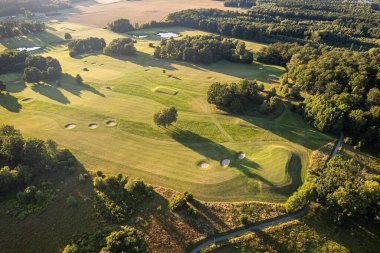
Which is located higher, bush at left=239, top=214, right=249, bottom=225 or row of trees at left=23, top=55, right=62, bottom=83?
row of trees at left=23, top=55, right=62, bottom=83

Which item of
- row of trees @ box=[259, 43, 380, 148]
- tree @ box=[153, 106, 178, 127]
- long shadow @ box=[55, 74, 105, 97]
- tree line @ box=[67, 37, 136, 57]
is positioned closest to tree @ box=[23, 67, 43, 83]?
long shadow @ box=[55, 74, 105, 97]

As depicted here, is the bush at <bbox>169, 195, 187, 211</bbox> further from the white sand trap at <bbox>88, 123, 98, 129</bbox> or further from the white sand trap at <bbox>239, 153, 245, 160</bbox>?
the white sand trap at <bbox>88, 123, 98, 129</bbox>

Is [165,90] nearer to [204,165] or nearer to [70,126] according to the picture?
[70,126]

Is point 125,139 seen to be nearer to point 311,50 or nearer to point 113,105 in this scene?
point 113,105

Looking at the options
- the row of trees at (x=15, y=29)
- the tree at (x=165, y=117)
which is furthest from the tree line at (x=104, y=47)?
the tree at (x=165, y=117)

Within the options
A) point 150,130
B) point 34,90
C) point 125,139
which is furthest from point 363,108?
point 34,90

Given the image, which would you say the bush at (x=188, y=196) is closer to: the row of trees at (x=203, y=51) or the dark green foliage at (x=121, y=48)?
the row of trees at (x=203, y=51)

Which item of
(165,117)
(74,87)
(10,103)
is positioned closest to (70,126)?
(165,117)
